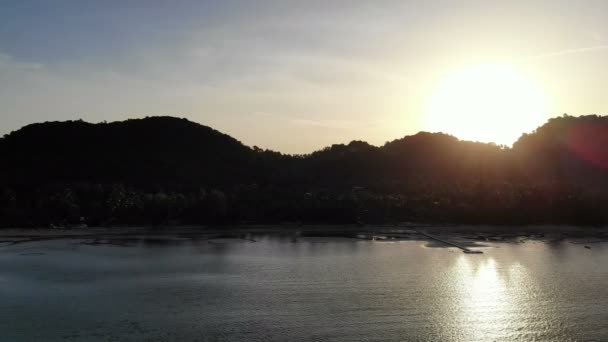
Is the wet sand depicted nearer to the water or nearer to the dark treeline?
the dark treeline

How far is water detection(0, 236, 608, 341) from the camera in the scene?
7598 millimetres

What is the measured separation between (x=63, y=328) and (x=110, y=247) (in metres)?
8.02

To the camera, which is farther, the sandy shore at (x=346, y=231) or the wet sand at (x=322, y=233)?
the sandy shore at (x=346, y=231)

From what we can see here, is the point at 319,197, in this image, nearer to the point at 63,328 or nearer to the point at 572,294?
the point at 572,294

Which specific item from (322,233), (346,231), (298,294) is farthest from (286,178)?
(298,294)

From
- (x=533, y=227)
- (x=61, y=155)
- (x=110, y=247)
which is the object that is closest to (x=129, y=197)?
(x=110, y=247)

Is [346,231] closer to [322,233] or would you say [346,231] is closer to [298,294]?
[322,233]

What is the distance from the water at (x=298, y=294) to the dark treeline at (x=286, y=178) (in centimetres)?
677

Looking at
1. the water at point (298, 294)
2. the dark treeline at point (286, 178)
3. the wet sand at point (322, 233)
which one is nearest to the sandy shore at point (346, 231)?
the wet sand at point (322, 233)

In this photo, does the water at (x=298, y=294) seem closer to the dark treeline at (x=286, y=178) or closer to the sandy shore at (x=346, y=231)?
the sandy shore at (x=346, y=231)

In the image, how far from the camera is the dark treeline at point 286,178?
2192 centimetres

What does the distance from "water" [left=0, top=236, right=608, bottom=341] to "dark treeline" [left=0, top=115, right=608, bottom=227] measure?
677 cm

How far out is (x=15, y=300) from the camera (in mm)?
9133

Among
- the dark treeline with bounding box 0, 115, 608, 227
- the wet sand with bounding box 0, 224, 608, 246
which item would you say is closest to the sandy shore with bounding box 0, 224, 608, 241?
the wet sand with bounding box 0, 224, 608, 246
